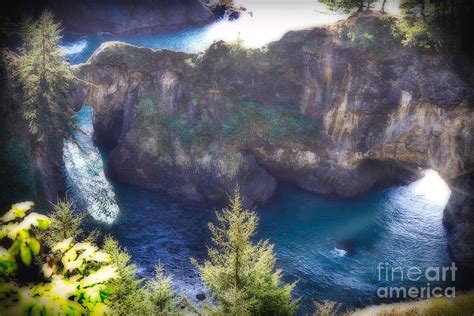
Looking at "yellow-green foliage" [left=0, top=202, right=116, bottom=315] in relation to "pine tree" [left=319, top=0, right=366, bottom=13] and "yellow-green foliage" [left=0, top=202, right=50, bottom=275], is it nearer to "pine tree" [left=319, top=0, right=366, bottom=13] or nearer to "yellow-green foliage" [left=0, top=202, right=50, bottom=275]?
"yellow-green foliage" [left=0, top=202, right=50, bottom=275]

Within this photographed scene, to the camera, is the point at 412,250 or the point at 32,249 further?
the point at 412,250

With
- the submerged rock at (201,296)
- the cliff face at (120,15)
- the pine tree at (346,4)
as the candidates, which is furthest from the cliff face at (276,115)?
the cliff face at (120,15)

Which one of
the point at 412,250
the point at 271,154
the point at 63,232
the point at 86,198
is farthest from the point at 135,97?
the point at 412,250

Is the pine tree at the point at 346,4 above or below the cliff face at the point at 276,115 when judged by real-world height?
above

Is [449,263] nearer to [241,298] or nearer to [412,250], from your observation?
[412,250]

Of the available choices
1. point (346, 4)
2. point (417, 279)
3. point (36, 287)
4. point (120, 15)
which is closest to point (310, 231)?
point (417, 279)

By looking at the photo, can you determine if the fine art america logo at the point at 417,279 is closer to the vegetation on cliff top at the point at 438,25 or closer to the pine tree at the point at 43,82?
the vegetation on cliff top at the point at 438,25
